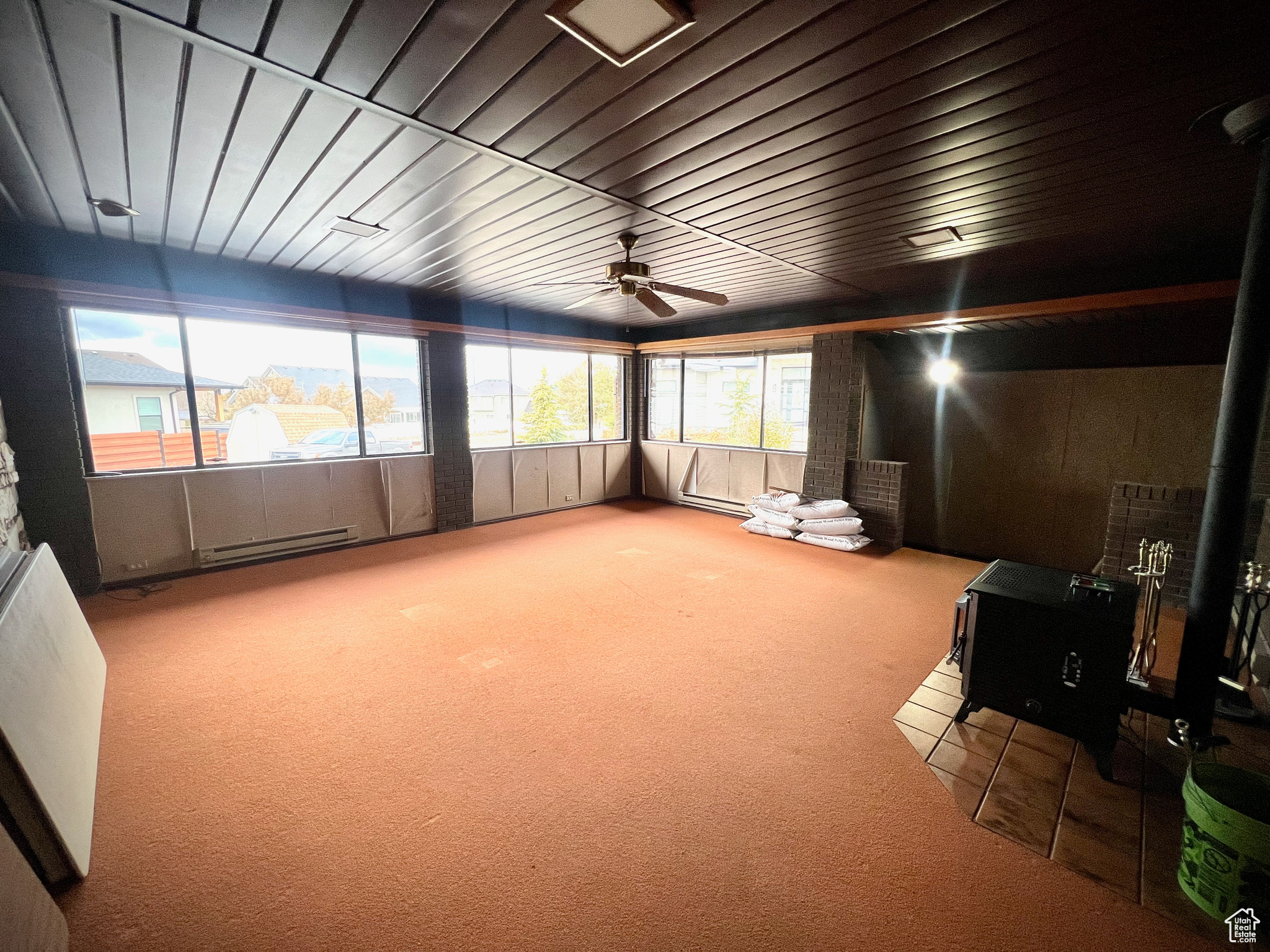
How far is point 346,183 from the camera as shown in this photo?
2.46m

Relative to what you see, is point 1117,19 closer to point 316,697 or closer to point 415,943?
point 415,943

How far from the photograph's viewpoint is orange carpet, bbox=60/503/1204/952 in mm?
1448

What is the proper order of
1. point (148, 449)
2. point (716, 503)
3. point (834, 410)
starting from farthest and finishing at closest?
point (716, 503), point (834, 410), point (148, 449)

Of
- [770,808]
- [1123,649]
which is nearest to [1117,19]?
[1123,649]

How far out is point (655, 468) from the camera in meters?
7.64

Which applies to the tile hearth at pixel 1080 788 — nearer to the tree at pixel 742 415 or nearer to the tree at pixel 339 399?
the tree at pixel 742 415

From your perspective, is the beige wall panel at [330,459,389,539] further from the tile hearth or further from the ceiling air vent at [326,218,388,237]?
the tile hearth

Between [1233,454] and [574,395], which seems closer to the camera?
[1233,454]

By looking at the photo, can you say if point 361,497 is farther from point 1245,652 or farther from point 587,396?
point 1245,652

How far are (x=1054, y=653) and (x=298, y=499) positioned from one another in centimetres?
565

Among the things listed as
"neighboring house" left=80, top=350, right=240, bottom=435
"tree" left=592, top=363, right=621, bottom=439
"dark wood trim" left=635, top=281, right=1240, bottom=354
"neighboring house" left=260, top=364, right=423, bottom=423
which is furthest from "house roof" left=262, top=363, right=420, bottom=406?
"dark wood trim" left=635, top=281, right=1240, bottom=354

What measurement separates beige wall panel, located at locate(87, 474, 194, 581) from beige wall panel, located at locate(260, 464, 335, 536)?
1.92 feet

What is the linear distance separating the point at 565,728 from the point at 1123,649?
2.29m

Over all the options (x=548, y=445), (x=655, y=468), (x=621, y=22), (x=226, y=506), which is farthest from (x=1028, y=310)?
(x=226, y=506)
